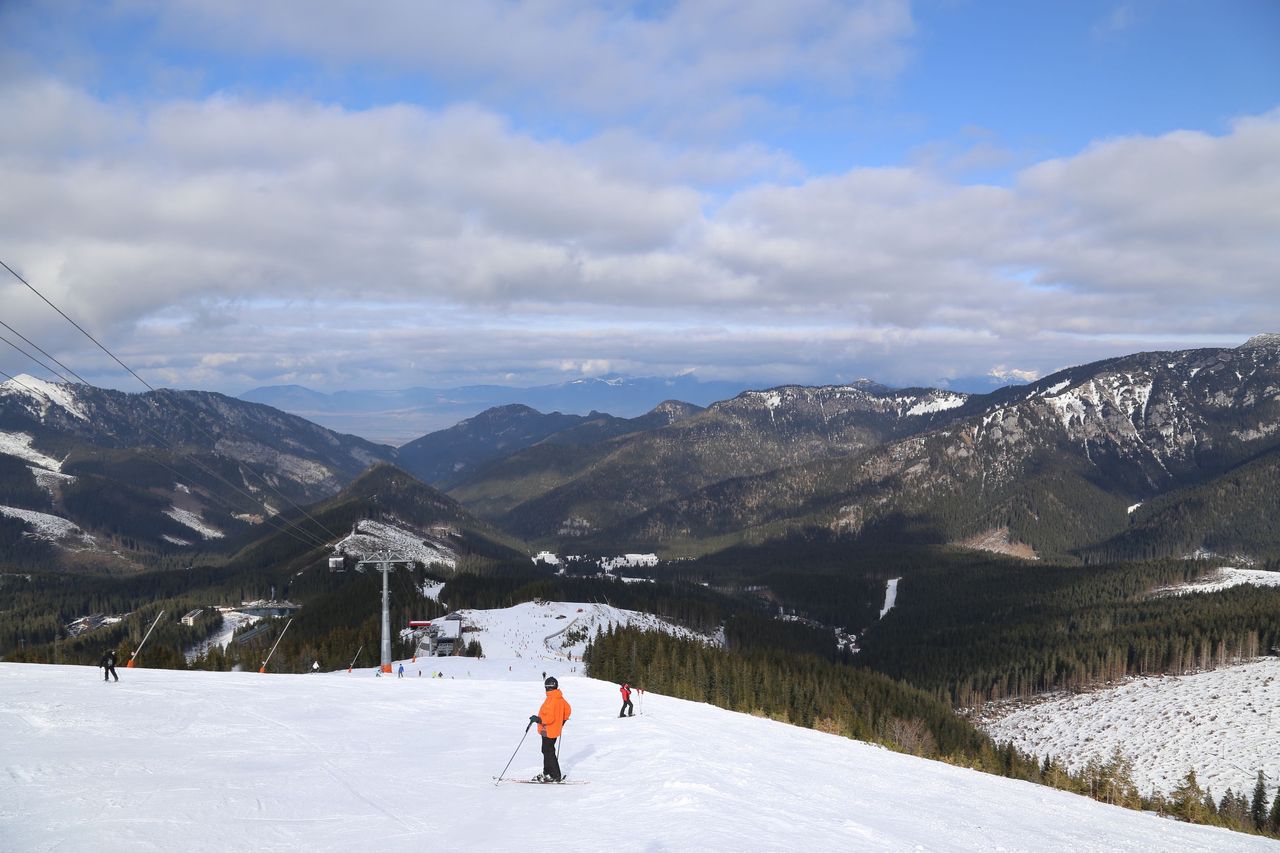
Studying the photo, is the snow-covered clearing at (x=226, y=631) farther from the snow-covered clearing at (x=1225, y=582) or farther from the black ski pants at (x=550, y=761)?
the snow-covered clearing at (x=1225, y=582)

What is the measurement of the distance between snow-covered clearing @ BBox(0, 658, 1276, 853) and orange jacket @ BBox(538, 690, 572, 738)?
1.37 meters

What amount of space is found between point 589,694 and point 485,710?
11.3 meters

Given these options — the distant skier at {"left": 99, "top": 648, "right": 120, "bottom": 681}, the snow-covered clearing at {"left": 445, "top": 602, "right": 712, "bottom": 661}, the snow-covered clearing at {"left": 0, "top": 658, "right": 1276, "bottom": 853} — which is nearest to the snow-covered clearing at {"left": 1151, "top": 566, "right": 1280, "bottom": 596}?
the snow-covered clearing at {"left": 445, "top": 602, "right": 712, "bottom": 661}

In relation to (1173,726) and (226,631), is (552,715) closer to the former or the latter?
(1173,726)

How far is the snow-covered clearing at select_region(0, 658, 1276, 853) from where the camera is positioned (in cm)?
1396

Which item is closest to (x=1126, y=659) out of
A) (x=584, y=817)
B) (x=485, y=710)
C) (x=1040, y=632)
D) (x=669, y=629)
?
(x=1040, y=632)

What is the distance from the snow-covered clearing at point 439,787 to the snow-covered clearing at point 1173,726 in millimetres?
87278

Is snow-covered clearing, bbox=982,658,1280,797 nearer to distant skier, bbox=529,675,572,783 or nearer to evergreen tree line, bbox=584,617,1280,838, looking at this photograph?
evergreen tree line, bbox=584,617,1280,838

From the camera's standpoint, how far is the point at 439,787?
18.3 m

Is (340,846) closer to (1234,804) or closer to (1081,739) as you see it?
(1234,804)

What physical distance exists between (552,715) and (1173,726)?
12408 centimetres

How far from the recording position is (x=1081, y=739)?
112m

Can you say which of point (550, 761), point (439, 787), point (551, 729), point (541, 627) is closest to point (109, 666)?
point (439, 787)

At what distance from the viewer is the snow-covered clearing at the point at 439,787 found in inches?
550
